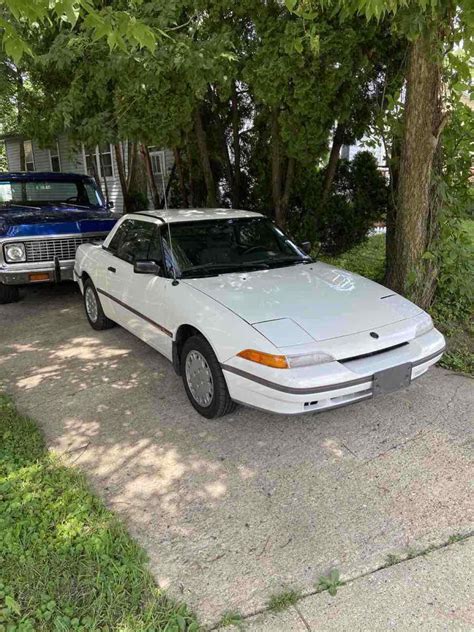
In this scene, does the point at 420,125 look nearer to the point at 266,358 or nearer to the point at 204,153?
the point at 266,358

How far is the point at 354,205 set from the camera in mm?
9820

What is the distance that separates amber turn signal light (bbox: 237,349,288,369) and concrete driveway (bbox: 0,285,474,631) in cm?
69

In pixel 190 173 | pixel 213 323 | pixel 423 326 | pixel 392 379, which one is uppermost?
pixel 190 173

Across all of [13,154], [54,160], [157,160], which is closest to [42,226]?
[157,160]

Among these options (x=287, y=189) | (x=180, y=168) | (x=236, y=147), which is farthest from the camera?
(x=180, y=168)

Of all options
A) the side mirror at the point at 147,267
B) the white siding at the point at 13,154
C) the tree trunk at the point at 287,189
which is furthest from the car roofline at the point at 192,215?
the white siding at the point at 13,154

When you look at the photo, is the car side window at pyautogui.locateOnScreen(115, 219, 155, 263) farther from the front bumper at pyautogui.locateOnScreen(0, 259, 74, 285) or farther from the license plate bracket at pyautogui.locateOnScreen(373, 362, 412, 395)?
the license plate bracket at pyautogui.locateOnScreen(373, 362, 412, 395)

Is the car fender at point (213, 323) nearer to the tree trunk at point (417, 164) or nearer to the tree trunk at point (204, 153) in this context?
the tree trunk at point (417, 164)

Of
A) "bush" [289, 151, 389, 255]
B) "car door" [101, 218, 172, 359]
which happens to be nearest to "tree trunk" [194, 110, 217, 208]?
"bush" [289, 151, 389, 255]

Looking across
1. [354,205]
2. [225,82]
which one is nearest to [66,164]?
[354,205]

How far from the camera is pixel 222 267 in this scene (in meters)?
4.29

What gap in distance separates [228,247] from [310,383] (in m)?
1.93

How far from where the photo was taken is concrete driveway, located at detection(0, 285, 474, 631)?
245 centimetres

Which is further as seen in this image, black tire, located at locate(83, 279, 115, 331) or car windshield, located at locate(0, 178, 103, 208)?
car windshield, located at locate(0, 178, 103, 208)
